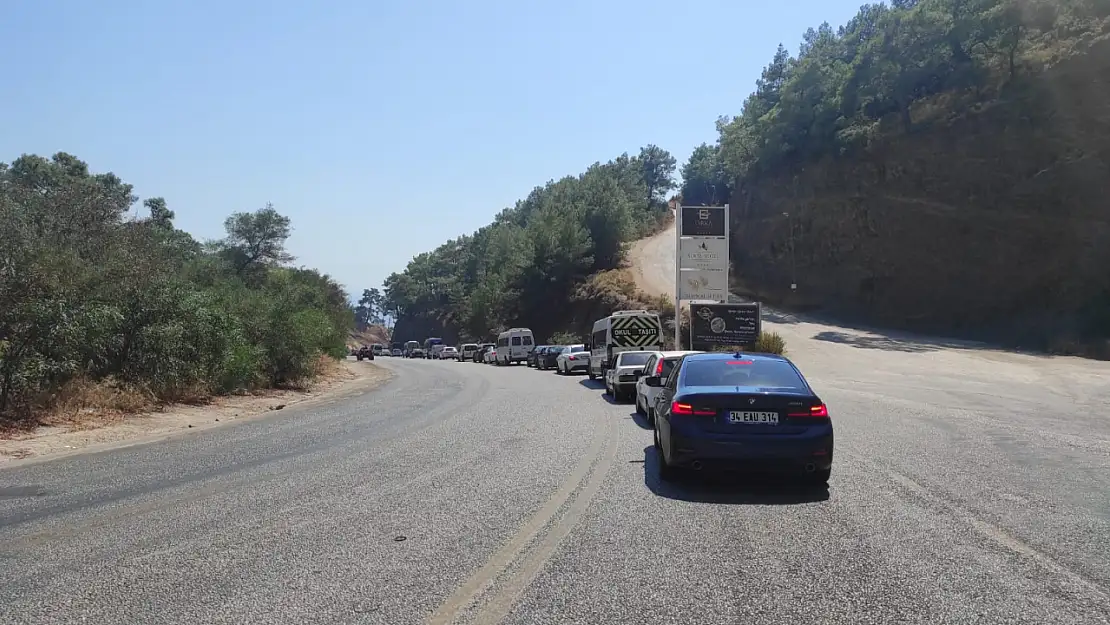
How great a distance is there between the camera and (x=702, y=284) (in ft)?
132

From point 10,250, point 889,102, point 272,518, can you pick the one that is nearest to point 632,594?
point 272,518

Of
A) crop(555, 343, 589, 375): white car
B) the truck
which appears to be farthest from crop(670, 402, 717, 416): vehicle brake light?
the truck

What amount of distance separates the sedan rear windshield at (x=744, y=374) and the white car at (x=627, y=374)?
11.5 m

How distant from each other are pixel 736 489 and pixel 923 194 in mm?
57732

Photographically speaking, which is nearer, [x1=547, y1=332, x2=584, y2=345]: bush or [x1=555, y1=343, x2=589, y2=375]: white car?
[x1=555, y1=343, x2=589, y2=375]: white car

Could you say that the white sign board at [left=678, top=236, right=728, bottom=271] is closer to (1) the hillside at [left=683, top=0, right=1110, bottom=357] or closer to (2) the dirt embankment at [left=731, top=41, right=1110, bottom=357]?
(1) the hillside at [left=683, top=0, right=1110, bottom=357]

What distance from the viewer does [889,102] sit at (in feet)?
222

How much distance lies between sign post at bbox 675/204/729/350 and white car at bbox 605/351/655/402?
16.6m

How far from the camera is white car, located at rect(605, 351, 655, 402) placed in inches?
903

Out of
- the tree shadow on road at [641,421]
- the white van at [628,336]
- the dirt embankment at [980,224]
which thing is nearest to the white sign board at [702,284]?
the white van at [628,336]

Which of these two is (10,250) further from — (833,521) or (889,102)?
(889,102)

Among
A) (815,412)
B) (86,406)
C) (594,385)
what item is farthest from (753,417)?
(594,385)

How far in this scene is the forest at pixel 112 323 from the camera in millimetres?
16500

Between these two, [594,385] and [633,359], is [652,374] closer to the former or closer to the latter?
[633,359]
